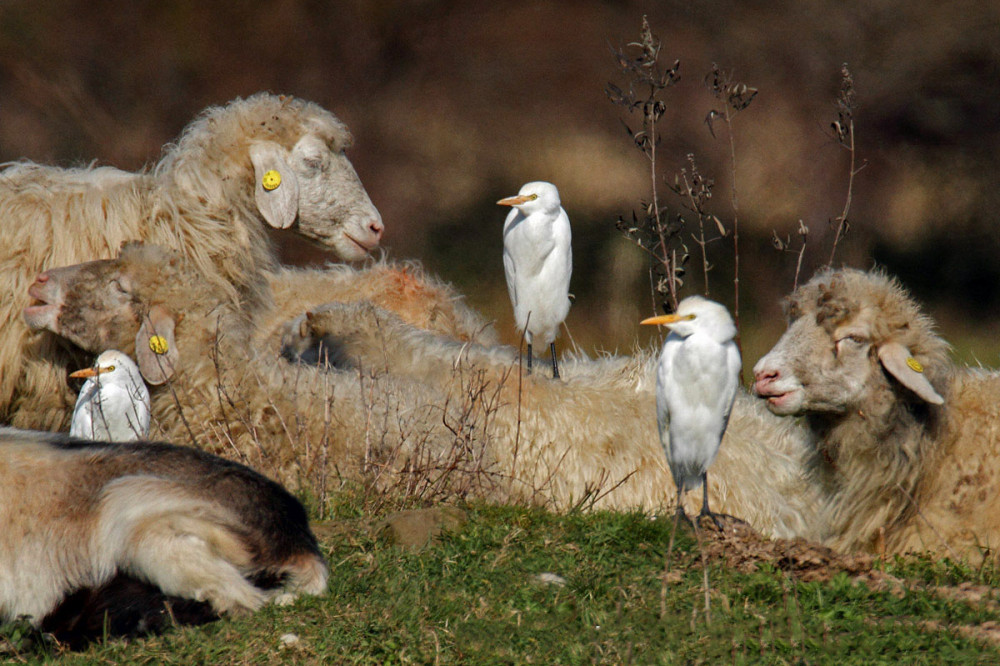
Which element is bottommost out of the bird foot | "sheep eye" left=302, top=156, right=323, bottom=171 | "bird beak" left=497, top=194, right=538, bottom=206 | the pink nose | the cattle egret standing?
the bird foot

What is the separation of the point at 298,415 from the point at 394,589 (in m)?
1.77

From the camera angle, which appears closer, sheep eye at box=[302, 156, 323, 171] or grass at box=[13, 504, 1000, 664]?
grass at box=[13, 504, 1000, 664]

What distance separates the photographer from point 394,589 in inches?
158

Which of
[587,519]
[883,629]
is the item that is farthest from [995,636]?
[587,519]

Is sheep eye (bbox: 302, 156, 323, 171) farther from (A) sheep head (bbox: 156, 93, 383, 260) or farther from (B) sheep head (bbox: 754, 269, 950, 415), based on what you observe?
(B) sheep head (bbox: 754, 269, 950, 415)

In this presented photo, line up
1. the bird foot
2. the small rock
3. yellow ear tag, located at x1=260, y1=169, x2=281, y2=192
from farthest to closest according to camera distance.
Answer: yellow ear tag, located at x1=260, y1=169, x2=281, y2=192
the bird foot
the small rock

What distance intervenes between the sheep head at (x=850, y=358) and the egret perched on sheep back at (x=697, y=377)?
0.42m

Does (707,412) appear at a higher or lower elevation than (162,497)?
higher

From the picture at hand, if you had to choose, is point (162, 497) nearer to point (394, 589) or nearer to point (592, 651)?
point (394, 589)

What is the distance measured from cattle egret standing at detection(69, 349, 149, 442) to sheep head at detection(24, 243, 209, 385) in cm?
10

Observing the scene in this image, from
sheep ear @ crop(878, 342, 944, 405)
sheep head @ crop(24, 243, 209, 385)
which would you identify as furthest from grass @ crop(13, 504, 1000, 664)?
sheep head @ crop(24, 243, 209, 385)

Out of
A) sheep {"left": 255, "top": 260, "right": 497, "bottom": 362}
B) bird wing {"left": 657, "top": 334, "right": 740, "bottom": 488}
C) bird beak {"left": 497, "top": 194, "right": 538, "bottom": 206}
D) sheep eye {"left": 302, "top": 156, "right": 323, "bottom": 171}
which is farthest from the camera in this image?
sheep {"left": 255, "top": 260, "right": 497, "bottom": 362}

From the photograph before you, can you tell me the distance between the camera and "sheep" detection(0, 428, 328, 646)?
369cm

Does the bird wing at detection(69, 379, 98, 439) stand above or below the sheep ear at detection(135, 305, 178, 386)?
below
